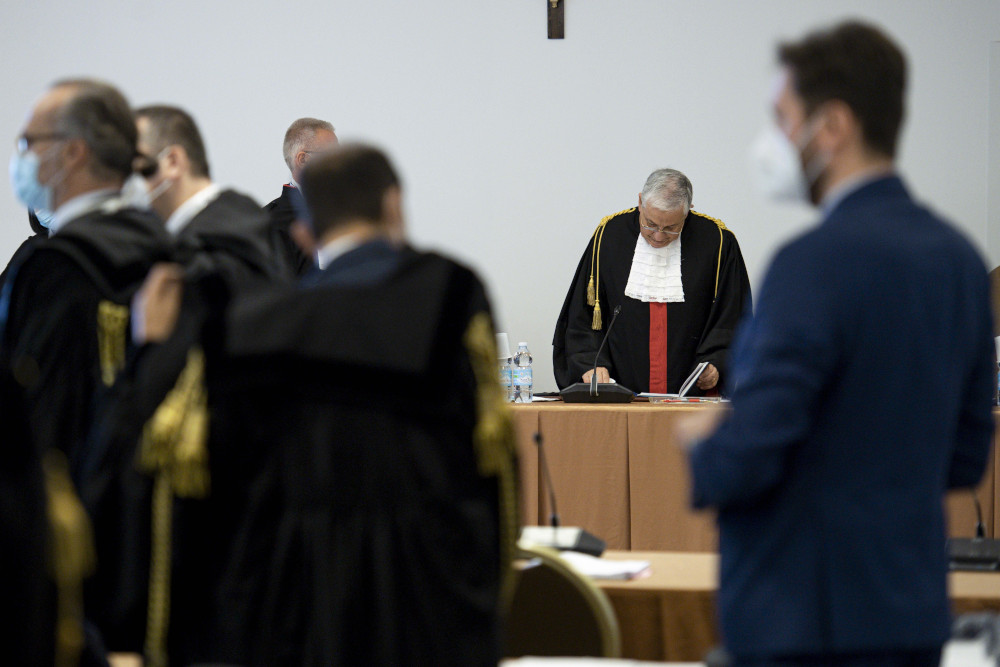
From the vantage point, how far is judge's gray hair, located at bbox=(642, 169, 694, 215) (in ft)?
19.2

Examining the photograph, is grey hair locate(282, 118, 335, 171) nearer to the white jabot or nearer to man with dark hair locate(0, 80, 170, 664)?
the white jabot

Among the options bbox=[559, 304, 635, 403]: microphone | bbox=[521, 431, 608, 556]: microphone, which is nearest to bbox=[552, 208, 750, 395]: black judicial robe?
bbox=[559, 304, 635, 403]: microphone

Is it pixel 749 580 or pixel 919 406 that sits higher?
pixel 919 406

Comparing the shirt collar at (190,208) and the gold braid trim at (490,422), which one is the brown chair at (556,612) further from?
the shirt collar at (190,208)

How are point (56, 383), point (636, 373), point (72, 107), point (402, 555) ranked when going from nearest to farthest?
point (402, 555), point (56, 383), point (72, 107), point (636, 373)

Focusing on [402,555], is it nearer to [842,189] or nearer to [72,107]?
[842,189]

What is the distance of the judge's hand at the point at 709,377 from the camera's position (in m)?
5.58

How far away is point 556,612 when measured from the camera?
2.46 meters

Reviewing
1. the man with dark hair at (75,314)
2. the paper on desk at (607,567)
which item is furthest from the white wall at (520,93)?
the man with dark hair at (75,314)

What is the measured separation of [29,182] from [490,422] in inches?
48.1

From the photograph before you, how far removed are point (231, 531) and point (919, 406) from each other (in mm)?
1068

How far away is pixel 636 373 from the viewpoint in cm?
610

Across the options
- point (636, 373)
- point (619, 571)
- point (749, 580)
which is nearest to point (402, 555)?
point (749, 580)

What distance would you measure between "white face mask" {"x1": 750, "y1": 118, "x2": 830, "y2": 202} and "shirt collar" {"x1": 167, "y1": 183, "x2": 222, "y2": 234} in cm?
128
